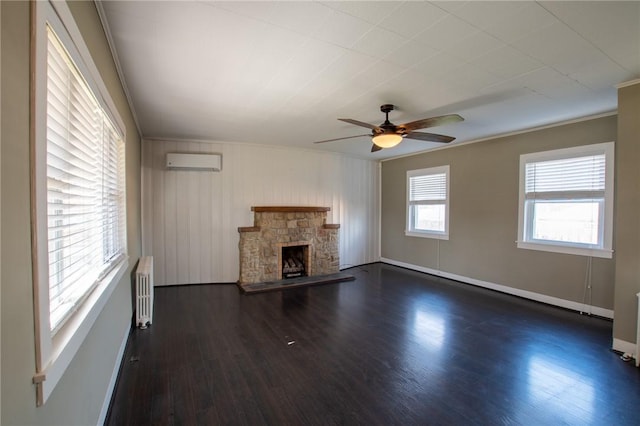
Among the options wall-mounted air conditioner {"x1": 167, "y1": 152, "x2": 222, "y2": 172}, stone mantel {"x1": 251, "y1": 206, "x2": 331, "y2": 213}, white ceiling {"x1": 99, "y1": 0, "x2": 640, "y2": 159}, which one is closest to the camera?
white ceiling {"x1": 99, "y1": 0, "x2": 640, "y2": 159}

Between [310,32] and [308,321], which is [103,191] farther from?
[308,321]

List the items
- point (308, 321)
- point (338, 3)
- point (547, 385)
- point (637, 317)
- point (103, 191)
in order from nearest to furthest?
point (338, 3) → point (103, 191) → point (547, 385) → point (637, 317) → point (308, 321)

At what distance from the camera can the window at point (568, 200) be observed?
3.64 meters

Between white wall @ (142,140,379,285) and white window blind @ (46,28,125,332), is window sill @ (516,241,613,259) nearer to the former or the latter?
white wall @ (142,140,379,285)

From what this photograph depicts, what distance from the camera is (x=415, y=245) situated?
619 centimetres

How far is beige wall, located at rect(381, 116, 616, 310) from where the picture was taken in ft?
12.4

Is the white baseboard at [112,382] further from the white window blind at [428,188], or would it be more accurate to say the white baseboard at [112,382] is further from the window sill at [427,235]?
the white window blind at [428,188]

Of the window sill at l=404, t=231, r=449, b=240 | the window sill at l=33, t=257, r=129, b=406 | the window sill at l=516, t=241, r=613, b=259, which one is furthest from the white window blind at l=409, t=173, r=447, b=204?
the window sill at l=33, t=257, r=129, b=406

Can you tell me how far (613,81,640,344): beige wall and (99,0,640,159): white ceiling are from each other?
0.32 metres

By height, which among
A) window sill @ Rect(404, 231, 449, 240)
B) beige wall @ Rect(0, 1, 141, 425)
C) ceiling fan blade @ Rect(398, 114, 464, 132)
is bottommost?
window sill @ Rect(404, 231, 449, 240)

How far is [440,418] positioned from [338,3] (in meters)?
2.73

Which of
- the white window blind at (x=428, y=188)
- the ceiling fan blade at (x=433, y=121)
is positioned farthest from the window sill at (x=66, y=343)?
the white window blind at (x=428, y=188)

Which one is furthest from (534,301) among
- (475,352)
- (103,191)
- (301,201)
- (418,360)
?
(103,191)

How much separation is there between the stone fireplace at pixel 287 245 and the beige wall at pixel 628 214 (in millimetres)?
4112
